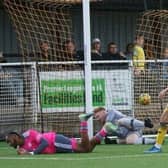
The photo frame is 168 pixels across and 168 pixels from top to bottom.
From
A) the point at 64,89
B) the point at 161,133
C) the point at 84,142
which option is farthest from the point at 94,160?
the point at 64,89

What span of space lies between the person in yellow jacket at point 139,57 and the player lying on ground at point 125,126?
7.62 ft

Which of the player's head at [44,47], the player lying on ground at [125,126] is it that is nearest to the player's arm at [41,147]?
the player lying on ground at [125,126]

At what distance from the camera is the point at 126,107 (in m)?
18.8

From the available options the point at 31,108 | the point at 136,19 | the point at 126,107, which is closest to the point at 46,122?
the point at 31,108

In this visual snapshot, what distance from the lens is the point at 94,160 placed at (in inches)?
506

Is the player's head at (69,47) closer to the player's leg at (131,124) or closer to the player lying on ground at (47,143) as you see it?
the player's leg at (131,124)

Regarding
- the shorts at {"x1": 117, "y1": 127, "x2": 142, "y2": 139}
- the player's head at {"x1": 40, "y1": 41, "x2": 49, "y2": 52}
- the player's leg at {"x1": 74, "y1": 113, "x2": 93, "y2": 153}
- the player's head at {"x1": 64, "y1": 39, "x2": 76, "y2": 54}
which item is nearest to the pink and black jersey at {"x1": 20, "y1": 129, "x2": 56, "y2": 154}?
the player's leg at {"x1": 74, "y1": 113, "x2": 93, "y2": 153}

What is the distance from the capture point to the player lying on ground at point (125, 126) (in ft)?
53.4

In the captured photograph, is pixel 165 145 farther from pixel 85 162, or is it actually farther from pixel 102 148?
pixel 85 162

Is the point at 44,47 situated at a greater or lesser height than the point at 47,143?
greater

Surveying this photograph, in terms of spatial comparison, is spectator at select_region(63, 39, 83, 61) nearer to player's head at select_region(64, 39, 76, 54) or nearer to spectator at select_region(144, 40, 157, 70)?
player's head at select_region(64, 39, 76, 54)

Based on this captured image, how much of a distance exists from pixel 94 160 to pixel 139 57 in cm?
723

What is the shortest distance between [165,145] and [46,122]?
320 centimetres

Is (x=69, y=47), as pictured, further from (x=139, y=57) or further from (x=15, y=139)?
(x=15, y=139)
